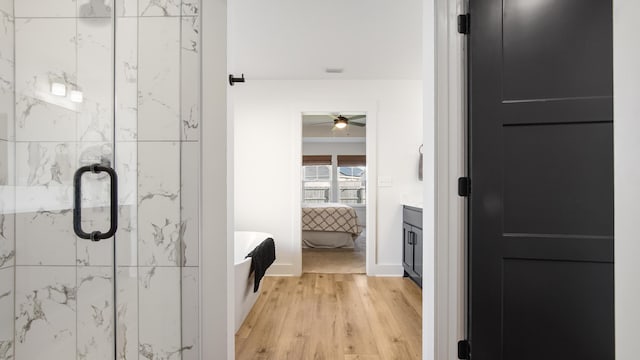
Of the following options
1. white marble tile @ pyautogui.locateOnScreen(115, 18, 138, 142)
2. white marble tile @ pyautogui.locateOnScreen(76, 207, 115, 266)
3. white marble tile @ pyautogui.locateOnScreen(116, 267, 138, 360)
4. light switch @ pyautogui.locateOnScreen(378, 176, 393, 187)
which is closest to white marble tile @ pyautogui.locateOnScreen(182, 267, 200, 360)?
white marble tile @ pyautogui.locateOnScreen(116, 267, 138, 360)

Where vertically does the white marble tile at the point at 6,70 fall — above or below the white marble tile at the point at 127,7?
below

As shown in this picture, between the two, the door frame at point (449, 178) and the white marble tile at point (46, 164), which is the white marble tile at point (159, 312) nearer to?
the white marble tile at point (46, 164)

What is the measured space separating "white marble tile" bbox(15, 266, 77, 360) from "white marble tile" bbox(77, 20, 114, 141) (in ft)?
1.59

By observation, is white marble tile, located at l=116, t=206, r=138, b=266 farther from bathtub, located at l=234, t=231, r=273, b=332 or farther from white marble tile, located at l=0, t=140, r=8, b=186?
bathtub, located at l=234, t=231, r=273, b=332

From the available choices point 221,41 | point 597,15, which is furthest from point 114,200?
→ point 597,15

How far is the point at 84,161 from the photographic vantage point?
3.45 ft

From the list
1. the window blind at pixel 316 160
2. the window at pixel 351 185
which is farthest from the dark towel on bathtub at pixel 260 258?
the window at pixel 351 185

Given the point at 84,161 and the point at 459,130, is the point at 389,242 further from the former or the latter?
the point at 84,161

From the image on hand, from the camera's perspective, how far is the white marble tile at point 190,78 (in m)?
1.28

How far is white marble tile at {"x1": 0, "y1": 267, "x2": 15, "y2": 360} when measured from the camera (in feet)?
3.22

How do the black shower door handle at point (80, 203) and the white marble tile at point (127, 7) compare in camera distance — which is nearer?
the black shower door handle at point (80, 203)

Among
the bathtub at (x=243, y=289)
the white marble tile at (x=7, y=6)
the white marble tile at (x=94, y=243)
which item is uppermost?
the white marble tile at (x=7, y=6)

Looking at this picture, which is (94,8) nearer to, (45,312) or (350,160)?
(45,312)

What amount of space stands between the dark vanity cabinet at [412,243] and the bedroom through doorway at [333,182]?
153 centimetres
